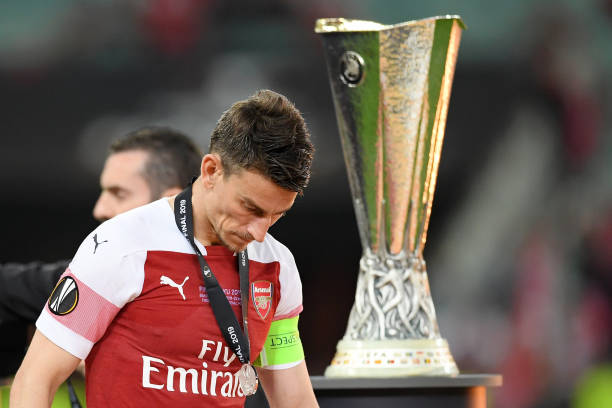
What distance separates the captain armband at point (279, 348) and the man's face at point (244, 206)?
0.30m

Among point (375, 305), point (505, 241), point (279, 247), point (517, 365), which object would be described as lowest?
point (517, 365)

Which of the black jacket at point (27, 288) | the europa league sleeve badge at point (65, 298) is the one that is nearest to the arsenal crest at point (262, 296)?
the europa league sleeve badge at point (65, 298)

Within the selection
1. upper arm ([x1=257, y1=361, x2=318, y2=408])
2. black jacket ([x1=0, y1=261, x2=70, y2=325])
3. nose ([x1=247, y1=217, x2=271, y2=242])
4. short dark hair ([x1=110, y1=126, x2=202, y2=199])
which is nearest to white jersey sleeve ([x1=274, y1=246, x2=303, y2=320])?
upper arm ([x1=257, y1=361, x2=318, y2=408])

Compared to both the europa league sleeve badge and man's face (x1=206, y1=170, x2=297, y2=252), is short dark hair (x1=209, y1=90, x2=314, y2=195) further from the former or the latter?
the europa league sleeve badge

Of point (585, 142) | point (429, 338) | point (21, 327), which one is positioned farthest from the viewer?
point (585, 142)

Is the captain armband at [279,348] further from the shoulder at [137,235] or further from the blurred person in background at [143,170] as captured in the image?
the blurred person in background at [143,170]

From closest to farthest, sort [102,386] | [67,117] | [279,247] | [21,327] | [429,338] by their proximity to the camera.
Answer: [102,386]
[279,247]
[429,338]
[21,327]
[67,117]

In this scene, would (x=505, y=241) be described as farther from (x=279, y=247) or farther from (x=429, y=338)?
(x=279, y=247)

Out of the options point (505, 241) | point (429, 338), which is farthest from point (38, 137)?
point (429, 338)

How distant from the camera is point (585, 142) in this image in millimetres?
4746

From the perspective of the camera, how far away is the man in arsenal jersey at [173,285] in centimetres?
166

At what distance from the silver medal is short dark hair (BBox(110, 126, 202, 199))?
Result: 1072mm

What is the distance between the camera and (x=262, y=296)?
1866mm

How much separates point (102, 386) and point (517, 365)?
3.16 metres
